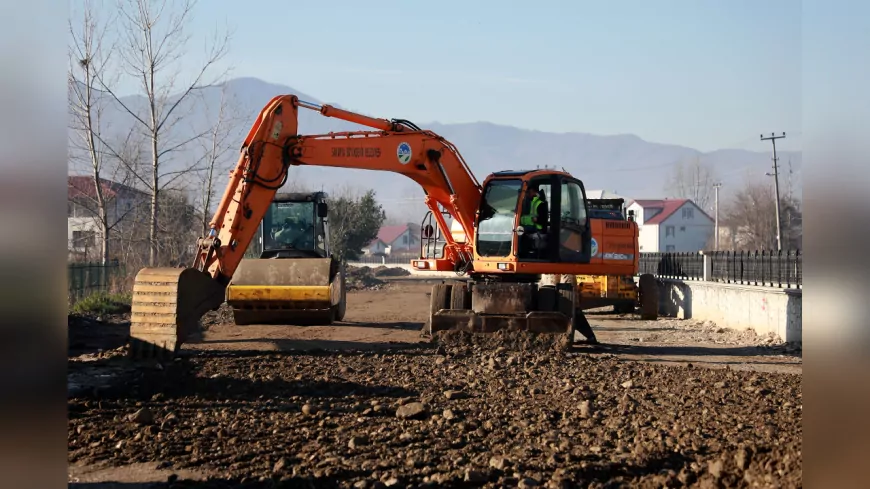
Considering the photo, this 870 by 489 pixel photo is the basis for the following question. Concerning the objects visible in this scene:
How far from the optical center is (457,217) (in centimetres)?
1912

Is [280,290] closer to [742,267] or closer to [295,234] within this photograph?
[295,234]

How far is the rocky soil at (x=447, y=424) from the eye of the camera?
7598mm

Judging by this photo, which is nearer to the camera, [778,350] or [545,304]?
[545,304]

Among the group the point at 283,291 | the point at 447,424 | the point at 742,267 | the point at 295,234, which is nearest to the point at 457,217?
the point at 283,291

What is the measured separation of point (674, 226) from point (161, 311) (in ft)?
309

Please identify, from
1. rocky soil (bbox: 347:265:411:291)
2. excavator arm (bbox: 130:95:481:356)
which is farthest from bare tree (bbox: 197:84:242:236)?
excavator arm (bbox: 130:95:481:356)

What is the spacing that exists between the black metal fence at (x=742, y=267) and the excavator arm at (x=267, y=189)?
694 centimetres

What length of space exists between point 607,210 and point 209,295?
14.4 m

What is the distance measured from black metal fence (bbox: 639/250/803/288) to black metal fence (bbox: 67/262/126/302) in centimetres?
1875

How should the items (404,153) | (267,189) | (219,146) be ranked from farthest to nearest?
(219,146)
(404,153)
(267,189)

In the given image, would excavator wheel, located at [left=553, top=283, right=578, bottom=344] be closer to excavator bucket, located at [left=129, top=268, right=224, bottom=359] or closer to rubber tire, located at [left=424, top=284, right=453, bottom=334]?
rubber tire, located at [left=424, top=284, right=453, bottom=334]

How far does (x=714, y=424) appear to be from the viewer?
385 inches

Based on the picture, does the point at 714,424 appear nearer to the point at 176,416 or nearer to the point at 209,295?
the point at 176,416
